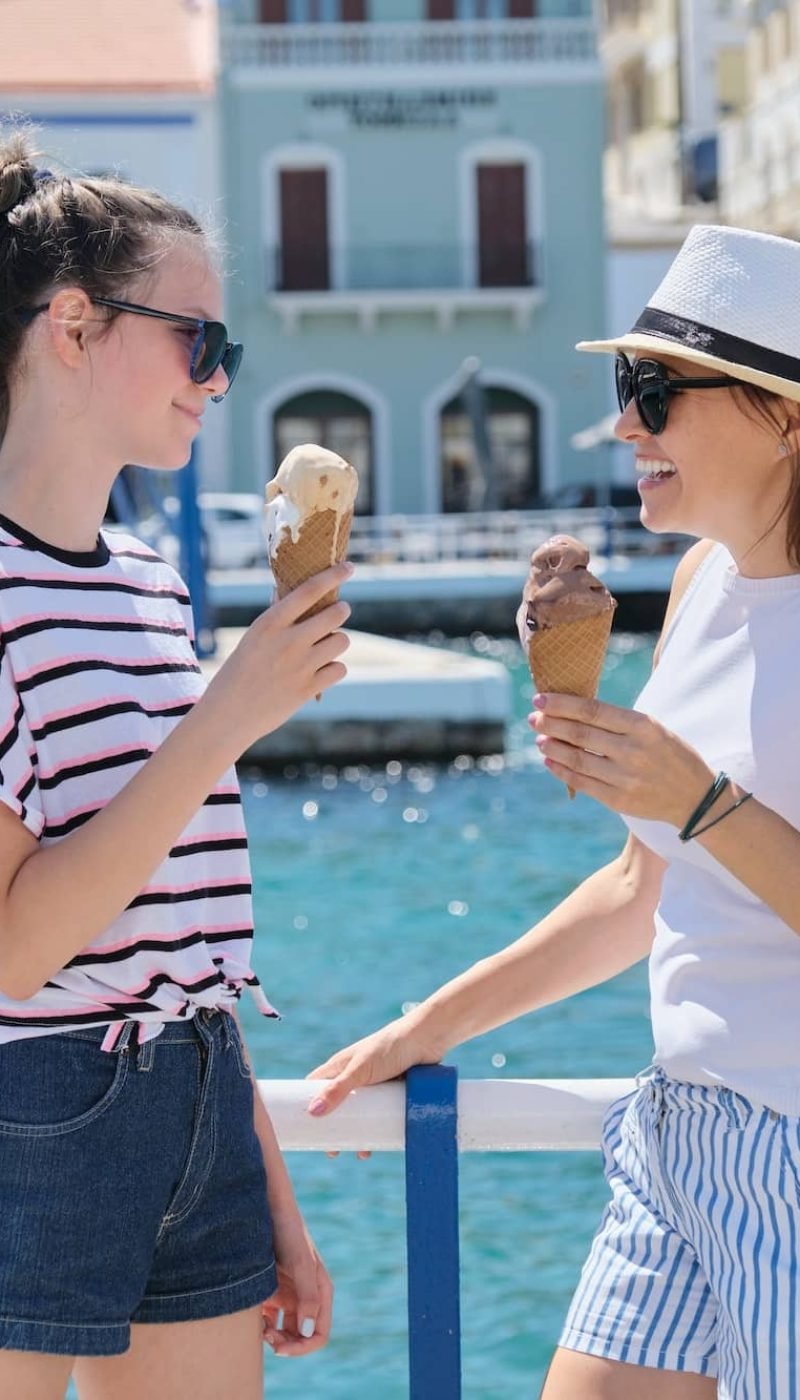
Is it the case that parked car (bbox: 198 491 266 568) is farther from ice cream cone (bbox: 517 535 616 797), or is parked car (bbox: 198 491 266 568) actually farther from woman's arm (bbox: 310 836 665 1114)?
ice cream cone (bbox: 517 535 616 797)

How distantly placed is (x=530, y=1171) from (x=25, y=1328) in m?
4.29

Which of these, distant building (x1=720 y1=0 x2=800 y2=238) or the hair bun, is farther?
distant building (x1=720 y1=0 x2=800 y2=238)

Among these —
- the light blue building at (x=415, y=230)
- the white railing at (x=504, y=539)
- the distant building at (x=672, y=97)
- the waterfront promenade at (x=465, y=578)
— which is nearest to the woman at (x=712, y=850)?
the waterfront promenade at (x=465, y=578)

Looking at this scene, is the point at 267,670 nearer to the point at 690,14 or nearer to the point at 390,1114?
the point at 390,1114

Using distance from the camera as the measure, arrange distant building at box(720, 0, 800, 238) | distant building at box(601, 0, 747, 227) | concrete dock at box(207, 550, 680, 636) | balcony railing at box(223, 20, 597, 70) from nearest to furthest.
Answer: concrete dock at box(207, 550, 680, 636) < balcony railing at box(223, 20, 597, 70) < distant building at box(720, 0, 800, 238) < distant building at box(601, 0, 747, 227)

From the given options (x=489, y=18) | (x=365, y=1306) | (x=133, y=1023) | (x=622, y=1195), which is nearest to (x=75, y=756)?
(x=133, y=1023)

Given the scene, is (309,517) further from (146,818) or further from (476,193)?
(476,193)

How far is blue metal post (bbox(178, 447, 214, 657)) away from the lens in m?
13.2

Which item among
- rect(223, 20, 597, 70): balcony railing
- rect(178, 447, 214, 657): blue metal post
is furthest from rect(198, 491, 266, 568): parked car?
rect(223, 20, 597, 70): balcony railing

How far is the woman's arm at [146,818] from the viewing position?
5.02 feet

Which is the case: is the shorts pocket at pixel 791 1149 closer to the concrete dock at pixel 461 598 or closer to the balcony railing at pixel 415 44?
the concrete dock at pixel 461 598

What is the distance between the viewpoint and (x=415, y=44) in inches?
1107

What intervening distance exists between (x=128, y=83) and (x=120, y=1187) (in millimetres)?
25766

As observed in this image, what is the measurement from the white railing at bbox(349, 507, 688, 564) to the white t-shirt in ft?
62.7
